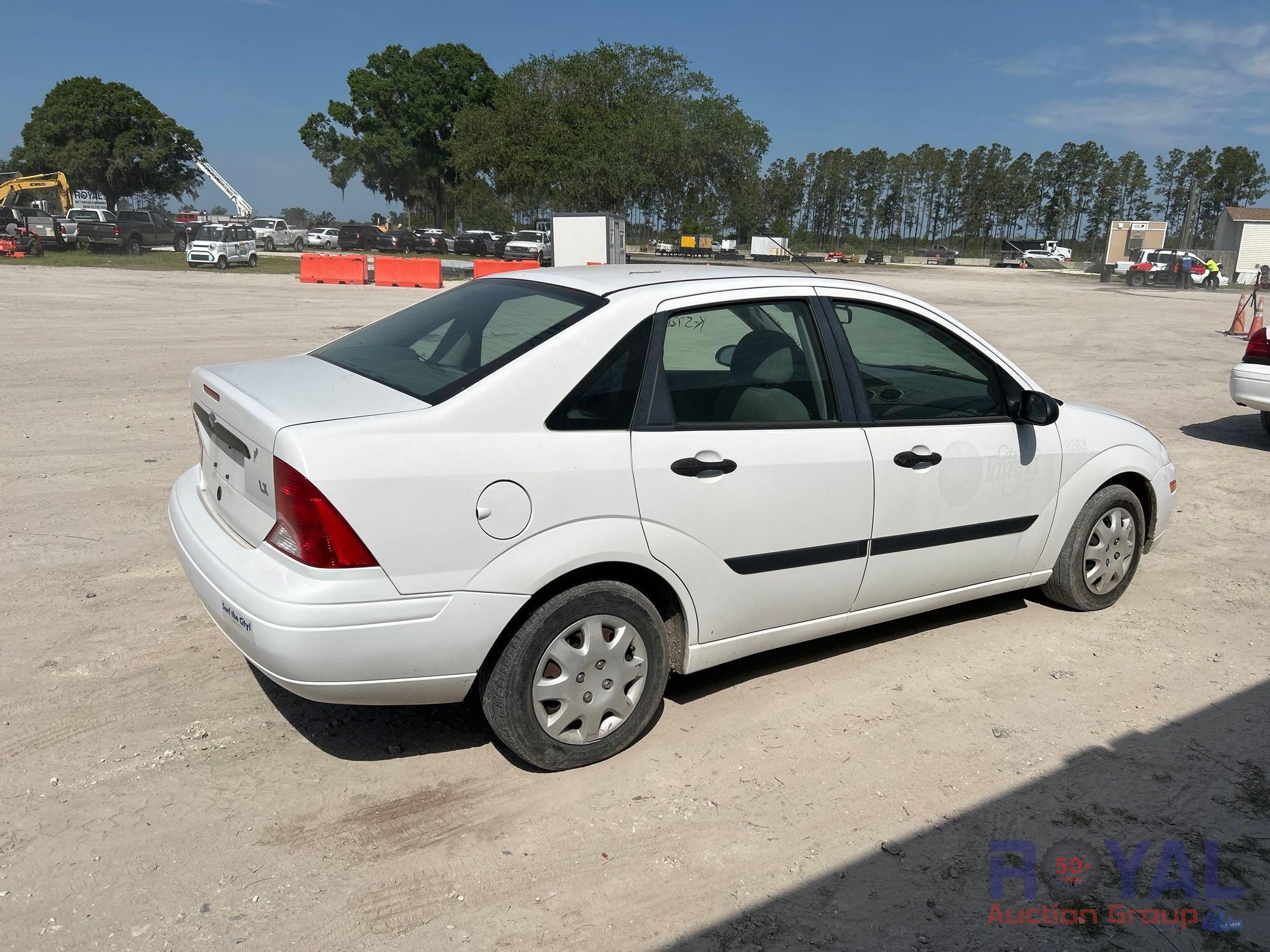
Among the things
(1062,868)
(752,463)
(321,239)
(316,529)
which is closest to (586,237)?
(752,463)

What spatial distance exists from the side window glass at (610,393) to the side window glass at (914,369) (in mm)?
1026

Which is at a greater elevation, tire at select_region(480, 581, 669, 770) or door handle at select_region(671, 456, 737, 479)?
door handle at select_region(671, 456, 737, 479)

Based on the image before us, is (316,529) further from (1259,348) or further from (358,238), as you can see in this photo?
(358,238)

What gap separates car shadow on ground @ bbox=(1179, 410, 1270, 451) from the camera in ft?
30.8

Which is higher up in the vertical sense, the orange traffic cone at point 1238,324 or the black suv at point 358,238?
the black suv at point 358,238

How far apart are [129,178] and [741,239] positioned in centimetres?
5191

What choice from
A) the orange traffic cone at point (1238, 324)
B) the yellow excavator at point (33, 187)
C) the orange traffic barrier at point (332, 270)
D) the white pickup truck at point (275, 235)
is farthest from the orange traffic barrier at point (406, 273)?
the yellow excavator at point (33, 187)

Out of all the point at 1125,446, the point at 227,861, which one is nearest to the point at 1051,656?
the point at 1125,446

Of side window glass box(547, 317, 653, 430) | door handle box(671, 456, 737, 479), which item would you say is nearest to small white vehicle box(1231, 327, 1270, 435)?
door handle box(671, 456, 737, 479)

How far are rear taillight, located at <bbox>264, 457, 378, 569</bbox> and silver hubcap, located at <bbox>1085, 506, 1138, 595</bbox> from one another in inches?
144

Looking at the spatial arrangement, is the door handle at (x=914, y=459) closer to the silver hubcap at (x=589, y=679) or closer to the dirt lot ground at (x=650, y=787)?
the dirt lot ground at (x=650, y=787)

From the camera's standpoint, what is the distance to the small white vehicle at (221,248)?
3488cm

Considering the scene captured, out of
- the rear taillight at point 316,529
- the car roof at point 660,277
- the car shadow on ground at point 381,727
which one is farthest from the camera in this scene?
the car roof at point 660,277

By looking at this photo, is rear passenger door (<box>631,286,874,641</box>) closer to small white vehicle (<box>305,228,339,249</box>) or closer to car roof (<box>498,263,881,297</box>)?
car roof (<box>498,263,881,297</box>)
